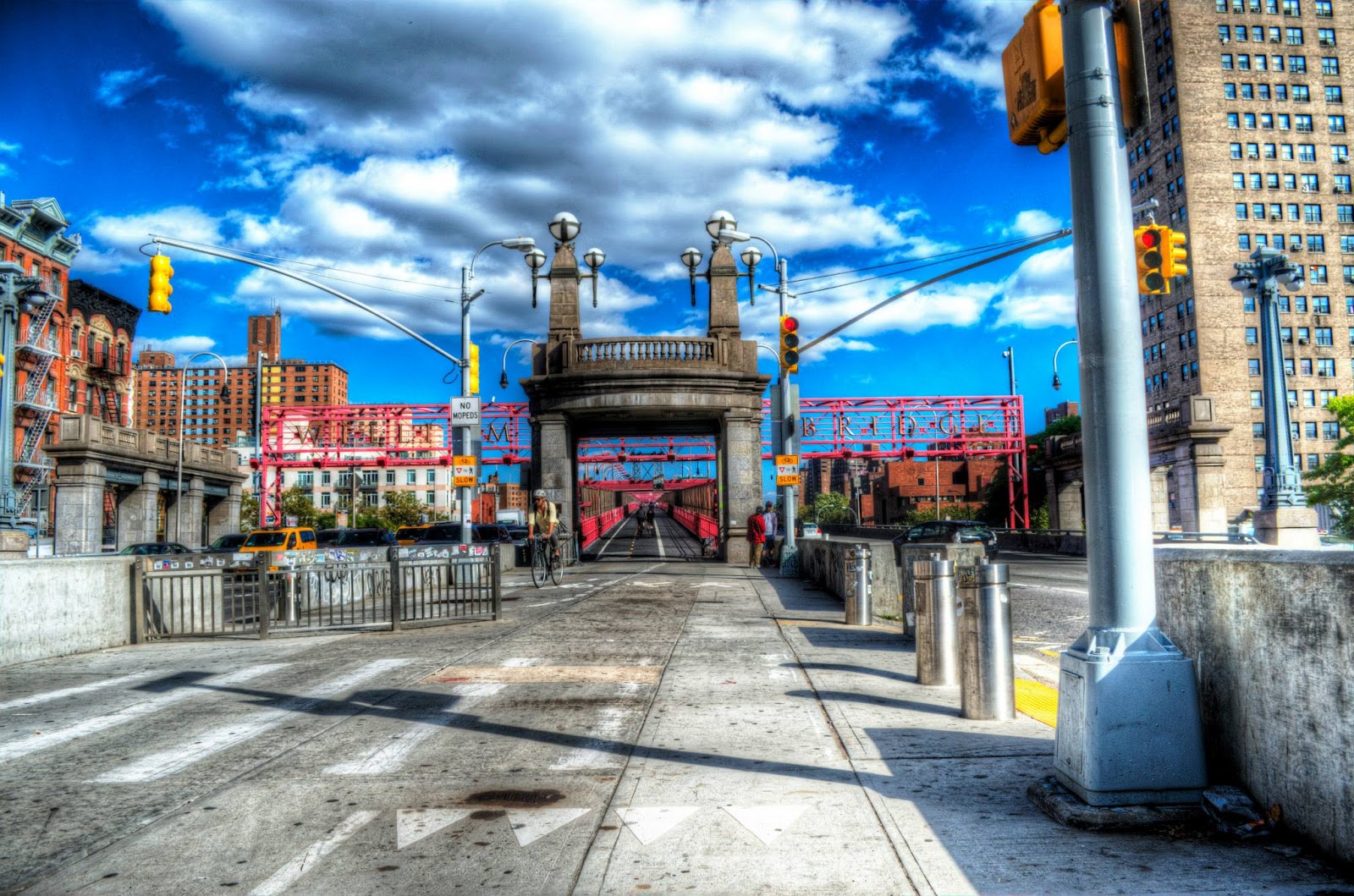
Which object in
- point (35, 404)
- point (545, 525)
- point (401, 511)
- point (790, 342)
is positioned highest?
point (35, 404)

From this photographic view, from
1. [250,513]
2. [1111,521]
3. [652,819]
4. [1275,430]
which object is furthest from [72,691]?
[250,513]

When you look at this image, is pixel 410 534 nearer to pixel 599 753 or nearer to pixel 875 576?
pixel 875 576

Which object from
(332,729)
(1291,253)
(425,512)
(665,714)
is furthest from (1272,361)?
(425,512)

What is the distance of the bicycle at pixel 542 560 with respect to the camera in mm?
21297

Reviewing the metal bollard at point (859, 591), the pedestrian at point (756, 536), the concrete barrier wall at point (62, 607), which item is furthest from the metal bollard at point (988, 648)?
the pedestrian at point (756, 536)

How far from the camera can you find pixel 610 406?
3155cm

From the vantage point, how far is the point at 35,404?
169 feet

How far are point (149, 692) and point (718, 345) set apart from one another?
25132 millimetres

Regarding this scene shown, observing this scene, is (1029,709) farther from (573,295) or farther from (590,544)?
(590,544)

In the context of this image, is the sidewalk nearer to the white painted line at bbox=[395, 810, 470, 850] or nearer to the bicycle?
the white painted line at bbox=[395, 810, 470, 850]

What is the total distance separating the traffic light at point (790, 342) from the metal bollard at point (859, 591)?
8.76 meters

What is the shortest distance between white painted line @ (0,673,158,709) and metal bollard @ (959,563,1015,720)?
7820 millimetres

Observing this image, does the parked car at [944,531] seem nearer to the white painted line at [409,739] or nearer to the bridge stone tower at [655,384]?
the bridge stone tower at [655,384]

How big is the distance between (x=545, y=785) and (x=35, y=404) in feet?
188
